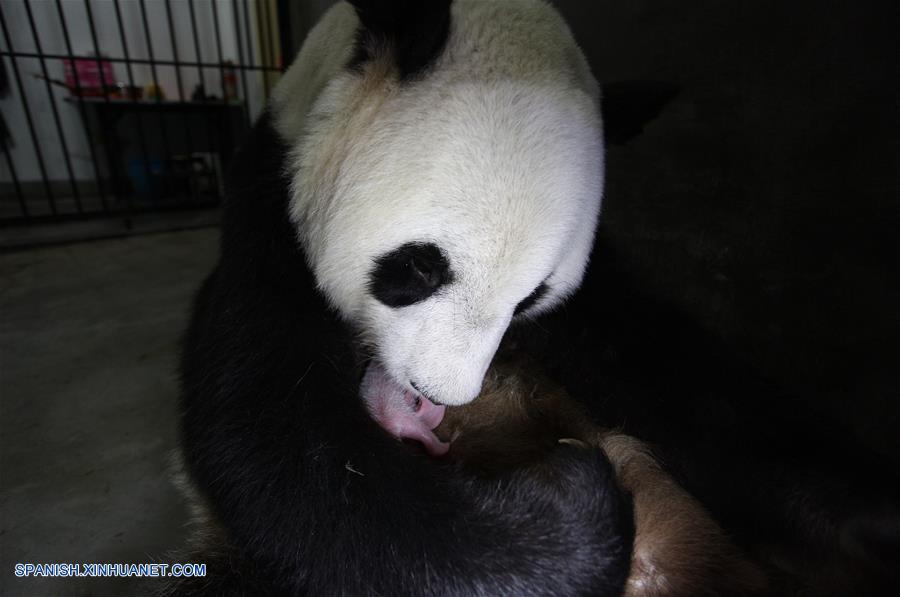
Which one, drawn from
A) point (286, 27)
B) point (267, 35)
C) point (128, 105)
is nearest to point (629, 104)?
point (286, 27)

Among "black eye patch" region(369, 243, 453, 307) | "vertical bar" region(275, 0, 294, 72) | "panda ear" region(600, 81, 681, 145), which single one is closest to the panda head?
"black eye patch" region(369, 243, 453, 307)

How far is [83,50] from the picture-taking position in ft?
18.4

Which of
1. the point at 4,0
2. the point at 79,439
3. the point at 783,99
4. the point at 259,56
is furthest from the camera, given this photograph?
the point at 259,56

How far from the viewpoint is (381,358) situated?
105 cm

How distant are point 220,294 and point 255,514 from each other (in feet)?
1.35

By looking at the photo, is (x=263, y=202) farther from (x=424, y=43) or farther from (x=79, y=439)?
(x=79, y=439)

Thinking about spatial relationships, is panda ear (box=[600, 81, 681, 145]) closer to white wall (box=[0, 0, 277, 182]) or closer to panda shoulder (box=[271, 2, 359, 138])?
panda shoulder (box=[271, 2, 359, 138])

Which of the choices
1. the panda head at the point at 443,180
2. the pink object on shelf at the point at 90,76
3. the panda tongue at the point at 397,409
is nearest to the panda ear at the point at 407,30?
the panda head at the point at 443,180

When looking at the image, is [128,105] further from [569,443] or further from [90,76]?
[569,443]

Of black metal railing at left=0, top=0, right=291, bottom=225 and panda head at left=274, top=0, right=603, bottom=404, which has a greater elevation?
panda head at left=274, top=0, right=603, bottom=404

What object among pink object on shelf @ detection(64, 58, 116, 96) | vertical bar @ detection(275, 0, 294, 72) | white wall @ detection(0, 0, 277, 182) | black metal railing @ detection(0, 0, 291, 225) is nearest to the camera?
vertical bar @ detection(275, 0, 294, 72)

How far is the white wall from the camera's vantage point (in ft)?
17.6

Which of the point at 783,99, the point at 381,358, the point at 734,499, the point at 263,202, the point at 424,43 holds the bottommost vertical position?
the point at 734,499

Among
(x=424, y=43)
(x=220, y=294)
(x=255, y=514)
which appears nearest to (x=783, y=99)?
(x=424, y=43)
